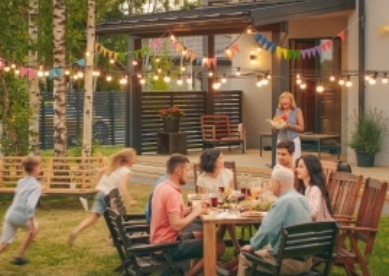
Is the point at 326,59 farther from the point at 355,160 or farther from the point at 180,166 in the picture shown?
the point at 180,166

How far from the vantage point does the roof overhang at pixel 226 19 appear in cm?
1659

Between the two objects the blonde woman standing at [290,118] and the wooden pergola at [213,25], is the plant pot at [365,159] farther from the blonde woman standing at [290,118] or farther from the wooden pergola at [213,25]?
the blonde woman standing at [290,118]

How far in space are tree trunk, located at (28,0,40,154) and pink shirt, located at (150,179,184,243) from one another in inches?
323

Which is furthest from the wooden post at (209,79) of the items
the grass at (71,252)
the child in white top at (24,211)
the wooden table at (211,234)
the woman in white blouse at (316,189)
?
the wooden table at (211,234)

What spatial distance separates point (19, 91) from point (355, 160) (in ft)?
21.1

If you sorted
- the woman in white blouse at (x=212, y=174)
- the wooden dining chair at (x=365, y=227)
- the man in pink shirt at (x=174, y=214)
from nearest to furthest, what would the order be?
the man in pink shirt at (x=174, y=214) < the wooden dining chair at (x=365, y=227) < the woman in white blouse at (x=212, y=174)

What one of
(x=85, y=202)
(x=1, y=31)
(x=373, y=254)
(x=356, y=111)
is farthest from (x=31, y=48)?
(x=373, y=254)

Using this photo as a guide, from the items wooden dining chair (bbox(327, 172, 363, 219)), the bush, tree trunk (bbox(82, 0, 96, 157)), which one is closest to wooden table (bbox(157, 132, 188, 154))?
the bush

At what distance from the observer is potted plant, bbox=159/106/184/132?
830 inches

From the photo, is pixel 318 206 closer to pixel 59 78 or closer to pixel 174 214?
pixel 174 214

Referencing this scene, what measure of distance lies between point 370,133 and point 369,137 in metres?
0.08

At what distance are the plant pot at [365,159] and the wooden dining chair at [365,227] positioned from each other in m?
8.69

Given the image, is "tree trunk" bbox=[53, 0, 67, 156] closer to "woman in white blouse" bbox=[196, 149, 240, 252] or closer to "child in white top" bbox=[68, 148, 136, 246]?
"child in white top" bbox=[68, 148, 136, 246]

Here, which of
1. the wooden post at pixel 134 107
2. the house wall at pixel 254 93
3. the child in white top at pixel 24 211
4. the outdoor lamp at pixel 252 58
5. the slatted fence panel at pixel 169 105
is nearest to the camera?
the child in white top at pixel 24 211
